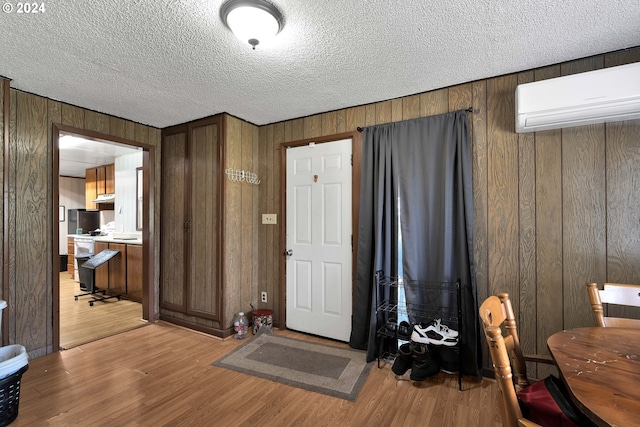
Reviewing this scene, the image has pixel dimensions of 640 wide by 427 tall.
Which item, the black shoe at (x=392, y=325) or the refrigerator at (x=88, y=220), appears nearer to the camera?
the black shoe at (x=392, y=325)

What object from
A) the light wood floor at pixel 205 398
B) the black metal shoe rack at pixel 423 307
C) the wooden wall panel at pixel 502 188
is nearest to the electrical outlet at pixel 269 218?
the black metal shoe rack at pixel 423 307

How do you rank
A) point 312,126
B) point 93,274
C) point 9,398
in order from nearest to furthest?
point 9,398
point 312,126
point 93,274

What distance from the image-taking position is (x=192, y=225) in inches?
138

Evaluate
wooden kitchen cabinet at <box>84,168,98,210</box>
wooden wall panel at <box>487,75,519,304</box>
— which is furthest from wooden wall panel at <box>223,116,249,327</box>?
wooden kitchen cabinet at <box>84,168,98,210</box>

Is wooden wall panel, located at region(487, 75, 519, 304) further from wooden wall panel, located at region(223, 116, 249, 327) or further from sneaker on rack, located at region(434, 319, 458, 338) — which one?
wooden wall panel, located at region(223, 116, 249, 327)

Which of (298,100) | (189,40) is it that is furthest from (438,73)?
(189,40)

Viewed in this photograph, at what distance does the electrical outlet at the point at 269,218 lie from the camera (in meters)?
3.53

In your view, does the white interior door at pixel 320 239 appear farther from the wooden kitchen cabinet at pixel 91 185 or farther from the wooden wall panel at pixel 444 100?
the wooden kitchen cabinet at pixel 91 185

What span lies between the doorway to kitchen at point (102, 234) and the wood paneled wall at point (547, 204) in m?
3.44

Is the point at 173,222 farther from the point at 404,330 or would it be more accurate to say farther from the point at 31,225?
the point at 404,330

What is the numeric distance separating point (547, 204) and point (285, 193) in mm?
2422

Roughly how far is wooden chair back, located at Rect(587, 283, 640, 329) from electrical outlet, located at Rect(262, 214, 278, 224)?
2.76 m

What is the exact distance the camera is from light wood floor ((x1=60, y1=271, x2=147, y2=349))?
126 inches

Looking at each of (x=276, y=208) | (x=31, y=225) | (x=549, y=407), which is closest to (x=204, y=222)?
(x=276, y=208)
